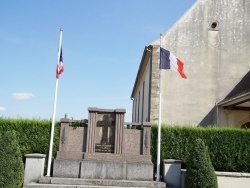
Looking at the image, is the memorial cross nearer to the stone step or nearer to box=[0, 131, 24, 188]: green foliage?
the stone step

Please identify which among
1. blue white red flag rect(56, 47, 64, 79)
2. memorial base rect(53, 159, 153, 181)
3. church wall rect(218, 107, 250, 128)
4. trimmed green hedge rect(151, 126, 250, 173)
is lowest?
memorial base rect(53, 159, 153, 181)

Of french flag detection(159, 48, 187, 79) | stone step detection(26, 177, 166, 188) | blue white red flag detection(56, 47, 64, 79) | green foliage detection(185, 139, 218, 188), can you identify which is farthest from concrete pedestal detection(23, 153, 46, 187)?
french flag detection(159, 48, 187, 79)

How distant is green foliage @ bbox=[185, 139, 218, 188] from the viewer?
8.88 m

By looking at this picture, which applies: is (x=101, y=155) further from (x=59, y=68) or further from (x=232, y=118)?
(x=232, y=118)

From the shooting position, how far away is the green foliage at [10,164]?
28.8 feet

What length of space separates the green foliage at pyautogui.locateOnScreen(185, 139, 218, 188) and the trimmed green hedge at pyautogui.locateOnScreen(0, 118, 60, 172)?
4879mm

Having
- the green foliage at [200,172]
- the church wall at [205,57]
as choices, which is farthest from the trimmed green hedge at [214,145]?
the church wall at [205,57]

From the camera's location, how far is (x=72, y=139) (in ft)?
36.3

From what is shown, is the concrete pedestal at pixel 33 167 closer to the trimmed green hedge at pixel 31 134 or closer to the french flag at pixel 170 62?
the trimmed green hedge at pixel 31 134

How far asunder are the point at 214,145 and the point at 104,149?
4.01m

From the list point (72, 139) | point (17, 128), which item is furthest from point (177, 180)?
point (17, 128)

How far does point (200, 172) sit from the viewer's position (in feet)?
29.4

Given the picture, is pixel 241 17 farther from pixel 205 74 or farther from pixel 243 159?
pixel 243 159

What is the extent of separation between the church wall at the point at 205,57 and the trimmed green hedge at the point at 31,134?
6.71m
